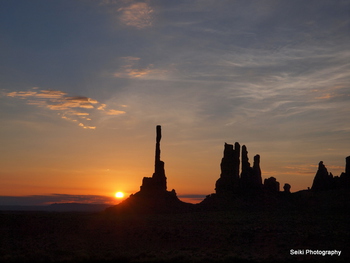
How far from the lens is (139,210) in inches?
2985

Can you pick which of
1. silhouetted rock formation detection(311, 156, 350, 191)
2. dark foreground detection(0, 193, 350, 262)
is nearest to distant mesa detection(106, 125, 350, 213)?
silhouetted rock formation detection(311, 156, 350, 191)

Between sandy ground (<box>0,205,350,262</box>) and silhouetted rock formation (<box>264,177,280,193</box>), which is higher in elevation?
silhouetted rock formation (<box>264,177,280,193</box>)

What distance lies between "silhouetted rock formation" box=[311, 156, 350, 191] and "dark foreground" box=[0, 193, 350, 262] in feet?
67.0

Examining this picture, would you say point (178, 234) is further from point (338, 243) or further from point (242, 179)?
point (242, 179)

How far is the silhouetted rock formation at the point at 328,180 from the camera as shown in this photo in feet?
263

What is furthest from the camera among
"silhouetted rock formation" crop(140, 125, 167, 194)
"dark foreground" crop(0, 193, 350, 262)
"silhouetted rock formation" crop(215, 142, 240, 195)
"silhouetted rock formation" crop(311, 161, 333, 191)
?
"silhouetted rock formation" crop(215, 142, 240, 195)

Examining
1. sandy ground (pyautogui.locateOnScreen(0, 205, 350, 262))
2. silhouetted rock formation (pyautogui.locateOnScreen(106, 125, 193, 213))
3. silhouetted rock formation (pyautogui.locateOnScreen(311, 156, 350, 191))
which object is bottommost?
sandy ground (pyautogui.locateOnScreen(0, 205, 350, 262))

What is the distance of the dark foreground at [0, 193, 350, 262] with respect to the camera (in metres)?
40.2

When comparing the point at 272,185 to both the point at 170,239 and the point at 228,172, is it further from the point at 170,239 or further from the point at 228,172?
the point at 170,239

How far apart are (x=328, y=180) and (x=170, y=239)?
4920cm

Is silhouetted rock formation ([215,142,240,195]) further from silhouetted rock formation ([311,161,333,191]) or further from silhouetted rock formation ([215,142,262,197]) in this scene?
silhouetted rock formation ([311,161,333,191])

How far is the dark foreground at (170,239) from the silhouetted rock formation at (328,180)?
2042 cm

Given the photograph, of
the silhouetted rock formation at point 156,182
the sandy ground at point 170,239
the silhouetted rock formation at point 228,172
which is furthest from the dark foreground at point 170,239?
the silhouetted rock formation at point 228,172

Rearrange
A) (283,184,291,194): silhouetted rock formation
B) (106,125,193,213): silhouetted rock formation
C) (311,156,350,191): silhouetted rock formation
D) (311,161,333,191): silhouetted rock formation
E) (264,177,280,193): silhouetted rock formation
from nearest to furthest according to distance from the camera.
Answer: (106,125,193,213): silhouetted rock formation, (311,156,350,191): silhouetted rock formation, (311,161,333,191): silhouetted rock formation, (264,177,280,193): silhouetted rock formation, (283,184,291,194): silhouetted rock formation
